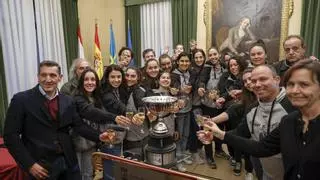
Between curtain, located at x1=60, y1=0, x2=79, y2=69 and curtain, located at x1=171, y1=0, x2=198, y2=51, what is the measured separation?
7.40ft

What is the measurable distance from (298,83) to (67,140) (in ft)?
5.84

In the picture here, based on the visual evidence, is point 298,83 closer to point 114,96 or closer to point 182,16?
point 114,96

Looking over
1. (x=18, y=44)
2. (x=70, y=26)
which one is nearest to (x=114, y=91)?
(x=18, y=44)

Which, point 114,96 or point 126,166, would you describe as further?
point 114,96

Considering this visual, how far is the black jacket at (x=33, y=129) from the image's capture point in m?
2.04

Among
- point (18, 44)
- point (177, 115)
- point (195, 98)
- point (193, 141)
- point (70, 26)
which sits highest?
point (70, 26)

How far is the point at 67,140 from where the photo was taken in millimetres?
2242

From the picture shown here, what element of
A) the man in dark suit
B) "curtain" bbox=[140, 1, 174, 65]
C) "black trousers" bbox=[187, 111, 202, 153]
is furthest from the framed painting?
the man in dark suit

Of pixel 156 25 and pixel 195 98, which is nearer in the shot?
pixel 195 98

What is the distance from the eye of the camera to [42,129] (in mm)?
2100

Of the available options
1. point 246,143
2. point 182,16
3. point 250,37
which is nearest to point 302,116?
point 246,143

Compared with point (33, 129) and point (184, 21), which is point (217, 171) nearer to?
point (33, 129)

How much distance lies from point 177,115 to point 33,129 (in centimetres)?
218

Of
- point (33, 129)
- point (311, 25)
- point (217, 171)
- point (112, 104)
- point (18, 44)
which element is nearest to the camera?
point (33, 129)
